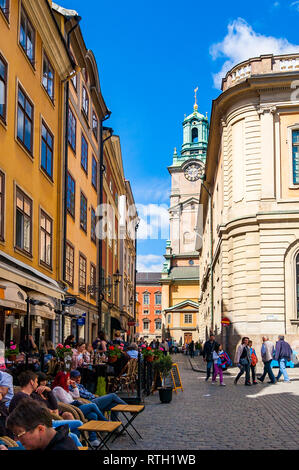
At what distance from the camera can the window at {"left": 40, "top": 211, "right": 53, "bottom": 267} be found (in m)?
20.3

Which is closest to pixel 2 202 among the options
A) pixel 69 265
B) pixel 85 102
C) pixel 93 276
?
pixel 69 265

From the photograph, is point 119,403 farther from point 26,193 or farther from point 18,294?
point 26,193

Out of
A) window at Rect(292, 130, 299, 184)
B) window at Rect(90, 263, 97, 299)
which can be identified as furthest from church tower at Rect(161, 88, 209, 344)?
window at Rect(292, 130, 299, 184)

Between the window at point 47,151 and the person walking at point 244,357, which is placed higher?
the window at point 47,151

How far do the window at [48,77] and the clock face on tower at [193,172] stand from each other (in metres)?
92.0

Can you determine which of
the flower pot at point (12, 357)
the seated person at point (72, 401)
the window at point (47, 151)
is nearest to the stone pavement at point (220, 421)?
the seated person at point (72, 401)

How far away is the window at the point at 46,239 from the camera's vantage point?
20.3 meters

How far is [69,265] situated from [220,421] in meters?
14.0

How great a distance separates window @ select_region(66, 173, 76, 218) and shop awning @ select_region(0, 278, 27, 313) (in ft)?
38.1

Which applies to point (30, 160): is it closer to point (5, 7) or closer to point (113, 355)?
point (5, 7)

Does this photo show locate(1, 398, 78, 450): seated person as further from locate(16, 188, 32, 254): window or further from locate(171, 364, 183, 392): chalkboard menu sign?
locate(171, 364, 183, 392): chalkboard menu sign

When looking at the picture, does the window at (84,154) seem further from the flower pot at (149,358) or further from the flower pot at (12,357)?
the flower pot at (12,357)

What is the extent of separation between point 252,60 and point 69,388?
24554 millimetres
